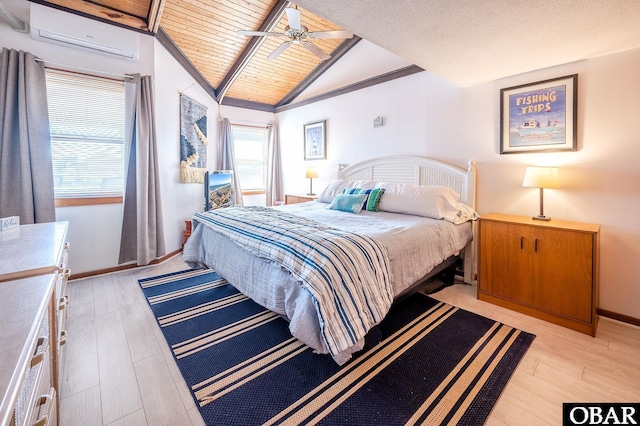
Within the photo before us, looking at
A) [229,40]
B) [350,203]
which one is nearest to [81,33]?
[229,40]

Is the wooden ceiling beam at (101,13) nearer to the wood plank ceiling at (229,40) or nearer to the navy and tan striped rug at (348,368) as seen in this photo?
the wood plank ceiling at (229,40)

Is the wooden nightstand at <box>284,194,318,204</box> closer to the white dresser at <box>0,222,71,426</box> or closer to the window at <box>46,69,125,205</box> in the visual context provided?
the window at <box>46,69,125,205</box>

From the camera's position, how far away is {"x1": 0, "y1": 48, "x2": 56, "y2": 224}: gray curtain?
2682 mm

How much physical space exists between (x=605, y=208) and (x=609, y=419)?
1.66 m

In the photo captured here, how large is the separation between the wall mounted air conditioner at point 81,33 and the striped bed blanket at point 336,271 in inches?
112

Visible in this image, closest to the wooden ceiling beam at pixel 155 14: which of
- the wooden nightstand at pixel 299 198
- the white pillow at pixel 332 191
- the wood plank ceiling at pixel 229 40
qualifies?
the wood plank ceiling at pixel 229 40

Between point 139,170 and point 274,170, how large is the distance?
8.96ft

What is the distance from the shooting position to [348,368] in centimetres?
177

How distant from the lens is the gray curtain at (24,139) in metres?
2.68

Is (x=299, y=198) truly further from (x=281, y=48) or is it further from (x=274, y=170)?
(x=281, y=48)

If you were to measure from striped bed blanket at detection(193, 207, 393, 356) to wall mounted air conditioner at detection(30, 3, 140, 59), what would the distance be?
2857 millimetres

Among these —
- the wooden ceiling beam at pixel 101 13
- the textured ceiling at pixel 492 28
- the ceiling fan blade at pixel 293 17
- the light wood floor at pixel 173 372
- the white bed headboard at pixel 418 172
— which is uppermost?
the wooden ceiling beam at pixel 101 13

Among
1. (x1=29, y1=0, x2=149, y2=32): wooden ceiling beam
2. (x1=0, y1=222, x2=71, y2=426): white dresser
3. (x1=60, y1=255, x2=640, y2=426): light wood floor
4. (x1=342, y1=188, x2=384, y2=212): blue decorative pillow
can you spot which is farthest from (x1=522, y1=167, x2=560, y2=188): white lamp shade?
(x1=29, y1=0, x2=149, y2=32): wooden ceiling beam

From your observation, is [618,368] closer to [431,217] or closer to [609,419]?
[609,419]
